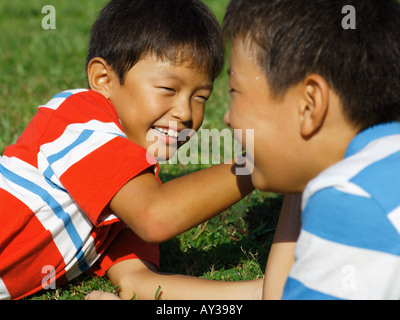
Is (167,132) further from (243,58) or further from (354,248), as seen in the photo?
(354,248)

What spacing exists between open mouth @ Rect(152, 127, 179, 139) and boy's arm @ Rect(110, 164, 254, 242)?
0.45 m

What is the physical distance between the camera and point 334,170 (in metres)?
1.58

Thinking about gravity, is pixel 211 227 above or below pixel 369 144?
below

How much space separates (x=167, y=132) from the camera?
2.57 metres

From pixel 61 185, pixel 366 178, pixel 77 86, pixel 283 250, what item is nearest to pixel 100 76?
pixel 61 185

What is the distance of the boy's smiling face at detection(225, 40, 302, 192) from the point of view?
1.77m

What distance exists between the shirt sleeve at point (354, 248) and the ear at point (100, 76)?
4.45 ft

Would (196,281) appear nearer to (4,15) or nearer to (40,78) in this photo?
(40,78)

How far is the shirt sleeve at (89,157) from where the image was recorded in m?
2.06

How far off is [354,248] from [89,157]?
99 cm

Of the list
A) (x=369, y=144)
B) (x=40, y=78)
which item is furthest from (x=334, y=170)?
(x=40, y=78)

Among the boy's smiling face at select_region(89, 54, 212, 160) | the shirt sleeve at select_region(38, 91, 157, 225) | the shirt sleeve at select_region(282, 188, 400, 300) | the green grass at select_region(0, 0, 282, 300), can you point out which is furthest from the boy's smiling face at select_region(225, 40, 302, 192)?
the green grass at select_region(0, 0, 282, 300)

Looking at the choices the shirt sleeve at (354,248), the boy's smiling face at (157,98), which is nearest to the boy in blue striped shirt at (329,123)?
the shirt sleeve at (354,248)
